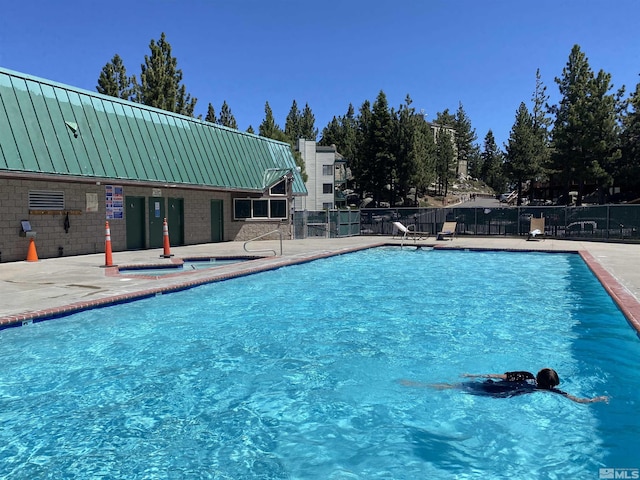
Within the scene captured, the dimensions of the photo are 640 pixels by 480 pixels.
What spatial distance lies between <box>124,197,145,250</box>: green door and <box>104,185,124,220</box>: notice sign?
283 millimetres

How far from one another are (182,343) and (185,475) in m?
3.43

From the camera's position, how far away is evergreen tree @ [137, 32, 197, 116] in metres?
38.8

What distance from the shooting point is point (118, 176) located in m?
15.8

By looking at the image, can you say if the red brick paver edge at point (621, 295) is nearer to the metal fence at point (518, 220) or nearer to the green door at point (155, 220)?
the metal fence at point (518, 220)

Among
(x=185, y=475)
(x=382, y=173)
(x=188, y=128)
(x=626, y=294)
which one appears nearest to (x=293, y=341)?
(x=185, y=475)

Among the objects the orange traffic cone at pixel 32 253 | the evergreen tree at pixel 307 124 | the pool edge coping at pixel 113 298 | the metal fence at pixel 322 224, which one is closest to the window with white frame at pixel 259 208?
the metal fence at pixel 322 224

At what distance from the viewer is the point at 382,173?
57312 mm

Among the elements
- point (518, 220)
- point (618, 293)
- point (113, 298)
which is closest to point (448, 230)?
point (518, 220)

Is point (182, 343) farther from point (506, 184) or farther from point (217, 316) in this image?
point (506, 184)

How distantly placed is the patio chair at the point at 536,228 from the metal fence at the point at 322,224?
392 inches

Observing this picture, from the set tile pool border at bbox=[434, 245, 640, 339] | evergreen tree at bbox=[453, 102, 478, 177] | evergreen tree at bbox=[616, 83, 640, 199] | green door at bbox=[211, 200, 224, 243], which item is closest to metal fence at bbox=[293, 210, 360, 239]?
green door at bbox=[211, 200, 224, 243]

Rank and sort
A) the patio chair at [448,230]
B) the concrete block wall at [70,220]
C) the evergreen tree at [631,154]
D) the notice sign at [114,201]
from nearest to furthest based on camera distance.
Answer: the concrete block wall at [70,220], the notice sign at [114,201], the patio chair at [448,230], the evergreen tree at [631,154]

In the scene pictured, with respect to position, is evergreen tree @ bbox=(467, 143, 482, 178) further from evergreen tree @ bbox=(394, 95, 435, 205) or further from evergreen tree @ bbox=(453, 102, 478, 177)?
evergreen tree @ bbox=(394, 95, 435, 205)
